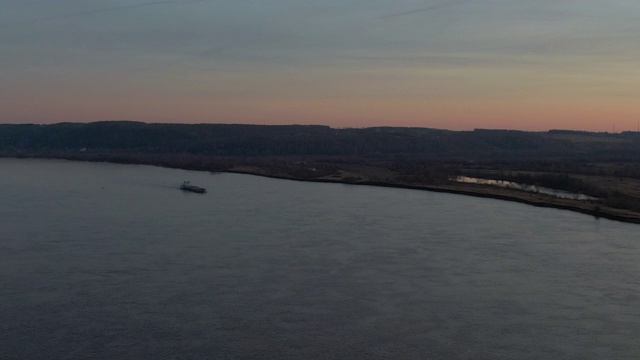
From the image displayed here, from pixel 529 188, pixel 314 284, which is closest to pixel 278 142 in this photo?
pixel 529 188

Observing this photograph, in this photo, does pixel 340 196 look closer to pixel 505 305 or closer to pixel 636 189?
pixel 636 189

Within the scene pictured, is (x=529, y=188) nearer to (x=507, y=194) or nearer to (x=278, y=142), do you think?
(x=507, y=194)

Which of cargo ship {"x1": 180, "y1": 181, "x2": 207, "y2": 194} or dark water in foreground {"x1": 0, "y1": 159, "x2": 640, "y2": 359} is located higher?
cargo ship {"x1": 180, "y1": 181, "x2": 207, "y2": 194}

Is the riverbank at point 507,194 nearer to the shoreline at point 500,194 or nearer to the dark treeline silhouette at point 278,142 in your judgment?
the shoreline at point 500,194

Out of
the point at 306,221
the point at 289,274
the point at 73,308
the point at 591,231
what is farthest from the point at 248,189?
the point at 73,308

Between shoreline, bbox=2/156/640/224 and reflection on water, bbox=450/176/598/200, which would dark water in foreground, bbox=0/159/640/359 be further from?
reflection on water, bbox=450/176/598/200

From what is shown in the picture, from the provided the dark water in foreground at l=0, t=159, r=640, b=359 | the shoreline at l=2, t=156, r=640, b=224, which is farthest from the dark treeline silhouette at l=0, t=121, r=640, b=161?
the dark water in foreground at l=0, t=159, r=640, b=359

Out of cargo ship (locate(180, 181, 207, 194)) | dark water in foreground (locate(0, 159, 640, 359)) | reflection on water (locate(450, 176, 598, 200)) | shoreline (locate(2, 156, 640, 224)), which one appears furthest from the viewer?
cargo ship (locate(180, 181, 207, 194))
